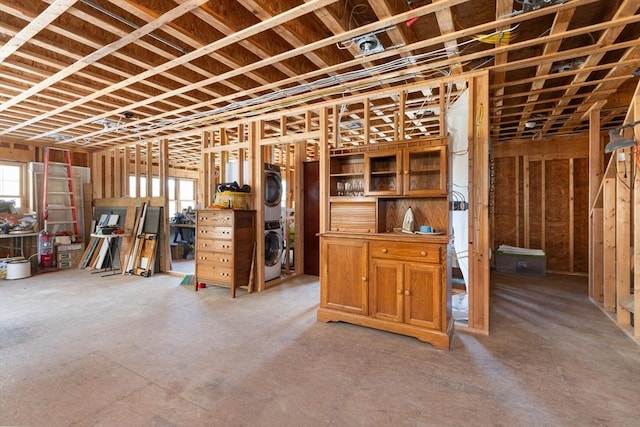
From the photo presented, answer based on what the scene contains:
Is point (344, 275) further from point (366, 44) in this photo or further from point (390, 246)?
point (366, 44)

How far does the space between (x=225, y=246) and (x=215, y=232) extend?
0.96 ft

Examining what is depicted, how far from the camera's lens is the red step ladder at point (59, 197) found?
672 cm

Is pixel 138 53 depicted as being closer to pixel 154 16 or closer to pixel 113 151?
pixel 154 16

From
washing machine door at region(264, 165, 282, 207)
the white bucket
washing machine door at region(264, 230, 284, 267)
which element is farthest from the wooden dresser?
the white bucket

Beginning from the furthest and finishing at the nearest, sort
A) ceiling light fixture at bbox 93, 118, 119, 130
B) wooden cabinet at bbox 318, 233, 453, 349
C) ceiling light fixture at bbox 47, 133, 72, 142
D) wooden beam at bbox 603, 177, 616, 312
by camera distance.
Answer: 1. ceiling light fixture at bbox 47, 133, 72, 142
2. ceiling light fixture at bbox 93, 118, 119, 130
3. wooden beam at bbox 603, 177, 616, 312
4. wooden cabinet at bbox 318, 233, 453, 349

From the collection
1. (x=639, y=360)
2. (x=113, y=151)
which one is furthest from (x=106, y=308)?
(x=639, y=360)

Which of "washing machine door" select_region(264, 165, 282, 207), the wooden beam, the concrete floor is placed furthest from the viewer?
"washing machine door" select_region(264, 165, 282, 207)

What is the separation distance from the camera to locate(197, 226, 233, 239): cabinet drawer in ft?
14.7

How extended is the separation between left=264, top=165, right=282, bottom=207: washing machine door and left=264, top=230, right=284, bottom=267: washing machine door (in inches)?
20.4

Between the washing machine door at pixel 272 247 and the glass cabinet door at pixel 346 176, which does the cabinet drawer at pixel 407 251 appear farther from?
the washing machine door at pixel 272 247

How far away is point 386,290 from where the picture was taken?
3131mm

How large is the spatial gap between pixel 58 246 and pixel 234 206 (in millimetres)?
4804

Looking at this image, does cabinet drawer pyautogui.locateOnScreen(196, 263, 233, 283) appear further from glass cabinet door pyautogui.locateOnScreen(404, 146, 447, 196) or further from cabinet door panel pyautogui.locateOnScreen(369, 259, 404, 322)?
glass cabinet door pyautogui.locateOnScreen(404, 146, 447, 196)

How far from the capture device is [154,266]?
19.6 ft
